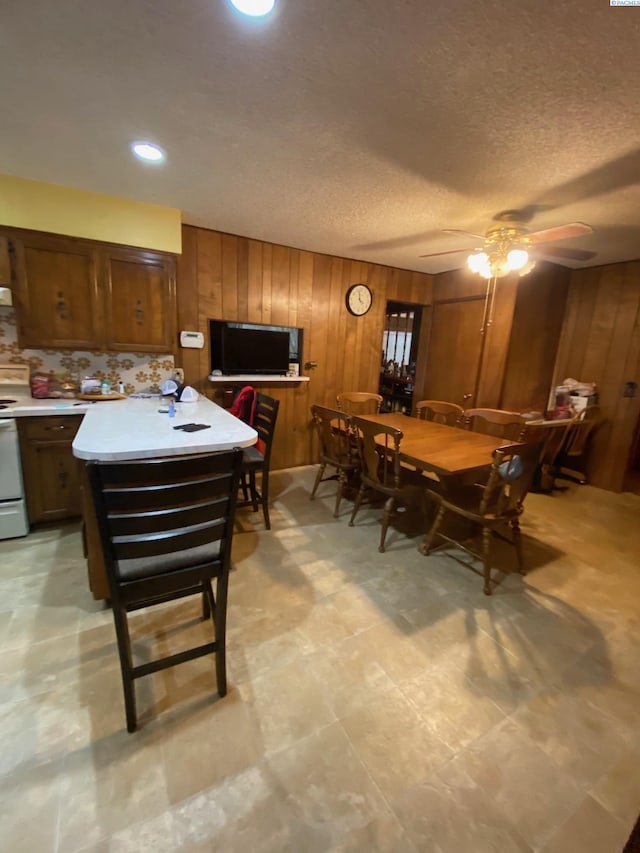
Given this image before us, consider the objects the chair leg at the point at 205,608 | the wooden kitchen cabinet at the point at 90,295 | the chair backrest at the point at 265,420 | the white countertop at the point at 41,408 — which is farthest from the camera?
the chair backrest at the point at 265,420

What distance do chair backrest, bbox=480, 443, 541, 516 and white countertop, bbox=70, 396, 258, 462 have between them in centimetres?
142

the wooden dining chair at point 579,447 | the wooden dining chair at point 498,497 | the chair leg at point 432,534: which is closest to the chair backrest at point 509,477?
the wooden dining chair at point 498,497

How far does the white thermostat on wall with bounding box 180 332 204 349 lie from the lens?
327 centimetres

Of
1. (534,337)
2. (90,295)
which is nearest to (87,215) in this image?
(90,295)

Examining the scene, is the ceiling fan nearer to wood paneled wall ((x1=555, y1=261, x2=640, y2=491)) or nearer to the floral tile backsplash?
wood paneled wall ((x1=555, y1=261, x2=640, y2=491))

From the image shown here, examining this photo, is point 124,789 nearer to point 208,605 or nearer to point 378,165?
point 208,605

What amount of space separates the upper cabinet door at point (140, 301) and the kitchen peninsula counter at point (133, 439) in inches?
31.6

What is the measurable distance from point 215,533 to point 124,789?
2.73 feet

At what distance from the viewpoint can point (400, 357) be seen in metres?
6.16

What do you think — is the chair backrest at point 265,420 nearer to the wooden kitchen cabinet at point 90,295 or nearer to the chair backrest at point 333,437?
the chair backrest at point 333,437

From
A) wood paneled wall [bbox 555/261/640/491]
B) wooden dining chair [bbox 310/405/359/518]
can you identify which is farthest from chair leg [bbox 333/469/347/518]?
wood paneled wall [bbox 555/261/640/491]

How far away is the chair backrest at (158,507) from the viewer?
1.08m

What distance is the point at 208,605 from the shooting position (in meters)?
1.87

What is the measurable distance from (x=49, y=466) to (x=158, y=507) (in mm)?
1880
